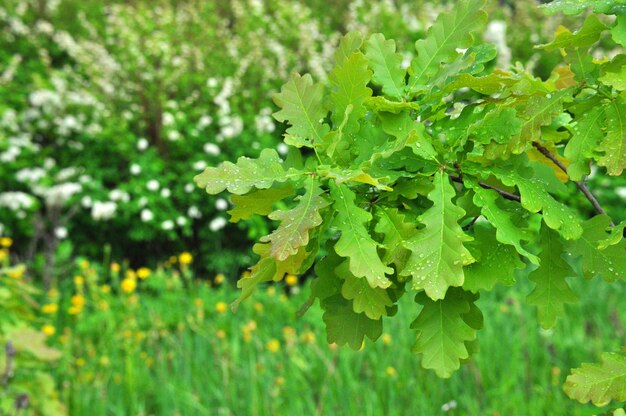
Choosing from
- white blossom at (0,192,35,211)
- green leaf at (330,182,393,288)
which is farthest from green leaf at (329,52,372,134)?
white blossom at (0,192,35,211)

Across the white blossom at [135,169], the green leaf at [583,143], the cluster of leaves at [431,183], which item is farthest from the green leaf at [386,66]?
the white blossom at [135,169]

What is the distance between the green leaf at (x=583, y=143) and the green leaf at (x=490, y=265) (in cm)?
13

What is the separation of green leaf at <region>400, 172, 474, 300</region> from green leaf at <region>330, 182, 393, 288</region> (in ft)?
0.11

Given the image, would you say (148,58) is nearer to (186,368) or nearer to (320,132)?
(186,368)

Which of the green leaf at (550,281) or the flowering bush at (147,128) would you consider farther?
the flowering bush at (147,128)

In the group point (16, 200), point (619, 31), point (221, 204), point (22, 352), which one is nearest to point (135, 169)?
point (221, 204)

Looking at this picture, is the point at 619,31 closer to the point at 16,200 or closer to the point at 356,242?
the point at 356,242

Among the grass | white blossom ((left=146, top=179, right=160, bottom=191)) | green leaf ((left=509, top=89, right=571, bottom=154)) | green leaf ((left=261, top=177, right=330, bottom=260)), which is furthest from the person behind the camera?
white blossom ((left=146, top=179, right=160, bottom=191))

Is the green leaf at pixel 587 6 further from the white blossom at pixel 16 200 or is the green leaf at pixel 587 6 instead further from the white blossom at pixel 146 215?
the white blossom at pixel 16 200

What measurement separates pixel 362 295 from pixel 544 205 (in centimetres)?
26

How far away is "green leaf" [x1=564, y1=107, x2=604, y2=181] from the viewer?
36.1 inches

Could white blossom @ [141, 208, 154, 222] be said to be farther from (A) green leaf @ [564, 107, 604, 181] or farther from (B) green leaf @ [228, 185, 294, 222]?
(A) green leaf @ [564, 107, 604, 181]

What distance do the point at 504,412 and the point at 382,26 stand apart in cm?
450

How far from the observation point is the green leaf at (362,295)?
0.88 meters
